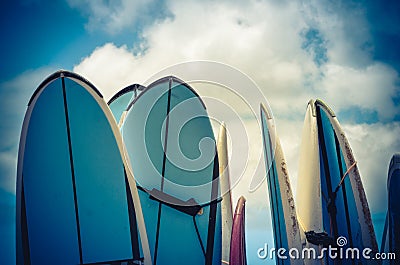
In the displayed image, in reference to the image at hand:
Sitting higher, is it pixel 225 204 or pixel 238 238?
pixel 225 204

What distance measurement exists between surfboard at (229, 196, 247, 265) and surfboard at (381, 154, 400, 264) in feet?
3.95

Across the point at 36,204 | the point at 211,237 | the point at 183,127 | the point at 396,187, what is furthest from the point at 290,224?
the point at 36,204

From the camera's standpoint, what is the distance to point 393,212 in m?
3.24

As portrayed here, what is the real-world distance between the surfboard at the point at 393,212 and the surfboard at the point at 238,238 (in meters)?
1.20

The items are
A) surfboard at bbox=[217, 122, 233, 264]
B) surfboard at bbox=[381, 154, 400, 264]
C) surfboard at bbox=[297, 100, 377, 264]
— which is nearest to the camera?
surfboard at bbox=[381, 154, 400, 264]

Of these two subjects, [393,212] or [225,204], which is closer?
[393,212]

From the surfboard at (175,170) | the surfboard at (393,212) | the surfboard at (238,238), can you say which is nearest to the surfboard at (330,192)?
the surfboard at (393,212)

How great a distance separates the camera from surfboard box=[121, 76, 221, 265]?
334 centimetres

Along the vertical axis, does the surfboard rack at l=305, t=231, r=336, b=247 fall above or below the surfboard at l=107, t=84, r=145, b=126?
below

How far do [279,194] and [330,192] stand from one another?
1.60 feet

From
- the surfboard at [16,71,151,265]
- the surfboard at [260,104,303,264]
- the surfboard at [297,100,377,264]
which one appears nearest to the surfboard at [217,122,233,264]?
the surfboard at [260,104,303,264]

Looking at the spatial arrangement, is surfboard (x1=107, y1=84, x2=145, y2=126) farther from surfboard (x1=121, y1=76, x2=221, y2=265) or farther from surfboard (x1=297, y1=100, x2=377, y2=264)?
surfboard (x1=297, y1=100, x2=377, y2=264)

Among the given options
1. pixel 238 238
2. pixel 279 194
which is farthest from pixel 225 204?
pixel 279 194

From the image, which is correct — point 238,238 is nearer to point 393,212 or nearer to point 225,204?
point 225,204
